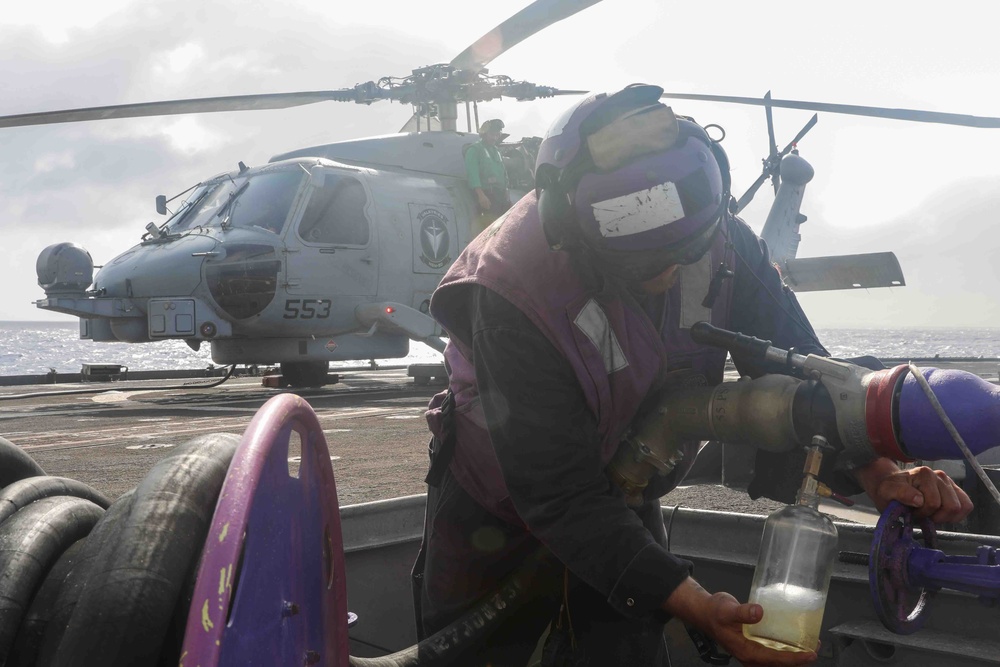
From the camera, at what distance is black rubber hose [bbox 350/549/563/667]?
234cm

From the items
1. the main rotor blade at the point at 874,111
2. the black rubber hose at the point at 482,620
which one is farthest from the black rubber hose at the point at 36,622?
the main rotor blade at the point at 874,111

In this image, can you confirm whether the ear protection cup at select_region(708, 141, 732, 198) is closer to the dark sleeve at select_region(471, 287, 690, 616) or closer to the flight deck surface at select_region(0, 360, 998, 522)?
the dark sleeve at select_region(471, 287, 690, 616)

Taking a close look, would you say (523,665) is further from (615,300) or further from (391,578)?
(615,300)

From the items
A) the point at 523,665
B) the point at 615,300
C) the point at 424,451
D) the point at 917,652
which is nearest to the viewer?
the point at 615,300

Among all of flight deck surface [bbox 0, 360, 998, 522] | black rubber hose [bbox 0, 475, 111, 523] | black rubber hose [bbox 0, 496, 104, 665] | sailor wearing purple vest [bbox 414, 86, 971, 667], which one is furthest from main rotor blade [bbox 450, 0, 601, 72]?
black rubber hose [bbox 0, 496, 104, 665]

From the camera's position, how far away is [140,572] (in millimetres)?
1574

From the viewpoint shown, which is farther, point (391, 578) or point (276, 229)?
point (276, 229)

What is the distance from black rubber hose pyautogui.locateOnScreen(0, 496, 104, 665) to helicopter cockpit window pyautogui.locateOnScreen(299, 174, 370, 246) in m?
9.90

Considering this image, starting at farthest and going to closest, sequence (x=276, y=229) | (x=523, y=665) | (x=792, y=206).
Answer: (x=792, y=206) < (x=276, y=229) < (x=523, y=665)

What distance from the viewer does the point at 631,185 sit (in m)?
1.94

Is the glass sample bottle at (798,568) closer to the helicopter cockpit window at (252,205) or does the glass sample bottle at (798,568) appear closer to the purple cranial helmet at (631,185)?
the purple cranial helmet at (631,185)

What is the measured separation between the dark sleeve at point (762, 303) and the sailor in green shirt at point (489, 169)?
9.74 metres

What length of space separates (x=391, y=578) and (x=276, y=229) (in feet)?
29.6

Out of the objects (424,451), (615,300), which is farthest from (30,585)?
(424,451)
